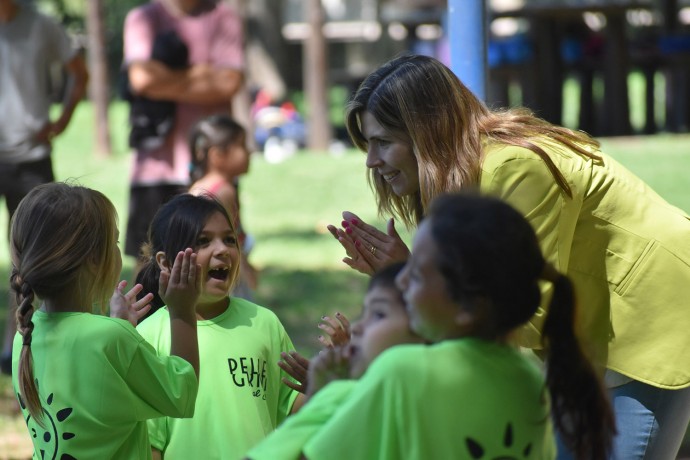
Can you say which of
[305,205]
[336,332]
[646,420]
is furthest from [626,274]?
[305,205]

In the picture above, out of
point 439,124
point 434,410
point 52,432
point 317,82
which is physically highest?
point 439,124

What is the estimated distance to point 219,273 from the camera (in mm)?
3592

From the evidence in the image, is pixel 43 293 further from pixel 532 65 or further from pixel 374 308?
pixel 532 65

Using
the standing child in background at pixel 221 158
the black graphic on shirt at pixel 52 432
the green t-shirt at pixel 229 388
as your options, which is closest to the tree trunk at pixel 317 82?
the standing child in background at pixel 221 158

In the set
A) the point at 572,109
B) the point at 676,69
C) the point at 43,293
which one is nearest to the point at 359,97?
the point at 43,293

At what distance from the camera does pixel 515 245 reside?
2.24m

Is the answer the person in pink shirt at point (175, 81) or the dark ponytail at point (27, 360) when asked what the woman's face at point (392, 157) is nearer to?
the dark ponytail at point (27, 360)

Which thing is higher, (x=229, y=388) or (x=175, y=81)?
(x=175, y=81)

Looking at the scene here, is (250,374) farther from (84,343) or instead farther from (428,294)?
(428,294)

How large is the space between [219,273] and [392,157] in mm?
678

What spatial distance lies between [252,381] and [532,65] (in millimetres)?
12643

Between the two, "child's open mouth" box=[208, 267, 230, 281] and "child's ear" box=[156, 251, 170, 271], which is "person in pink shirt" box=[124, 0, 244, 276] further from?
"child's ear" box=[156, 251, 170, 271]

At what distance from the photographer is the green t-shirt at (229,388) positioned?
335cm

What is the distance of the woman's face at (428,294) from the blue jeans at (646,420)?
1113mm
